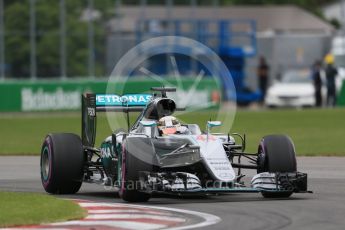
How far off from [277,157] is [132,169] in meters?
2.23

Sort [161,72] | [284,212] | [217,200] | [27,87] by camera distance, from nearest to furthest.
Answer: [284,212] < [217,200] < [27,87] < [161,72]

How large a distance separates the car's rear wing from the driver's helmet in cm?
129

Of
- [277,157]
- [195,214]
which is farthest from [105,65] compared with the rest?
[195,214]

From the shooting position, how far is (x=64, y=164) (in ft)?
56.9

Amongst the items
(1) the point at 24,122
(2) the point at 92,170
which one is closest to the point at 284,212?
(2) the point at 92,170

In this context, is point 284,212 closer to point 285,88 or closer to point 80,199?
point 80,199

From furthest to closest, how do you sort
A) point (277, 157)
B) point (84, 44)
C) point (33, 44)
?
1. point (84, 44)
2. point (33, 44)
3. point (277, 157)

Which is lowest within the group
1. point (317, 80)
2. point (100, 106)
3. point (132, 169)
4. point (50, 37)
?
point (132, 169)

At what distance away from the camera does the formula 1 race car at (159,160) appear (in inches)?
616

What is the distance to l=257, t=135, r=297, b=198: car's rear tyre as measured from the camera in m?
16.6

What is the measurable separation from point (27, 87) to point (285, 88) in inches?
441

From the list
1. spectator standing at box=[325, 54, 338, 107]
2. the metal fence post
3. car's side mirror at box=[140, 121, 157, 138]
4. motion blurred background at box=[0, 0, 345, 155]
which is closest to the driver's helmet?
car's side mirror at box=[140, 121, 157, 138]

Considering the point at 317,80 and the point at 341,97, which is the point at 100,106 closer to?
the point at 317,80

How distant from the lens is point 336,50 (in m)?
59.8
